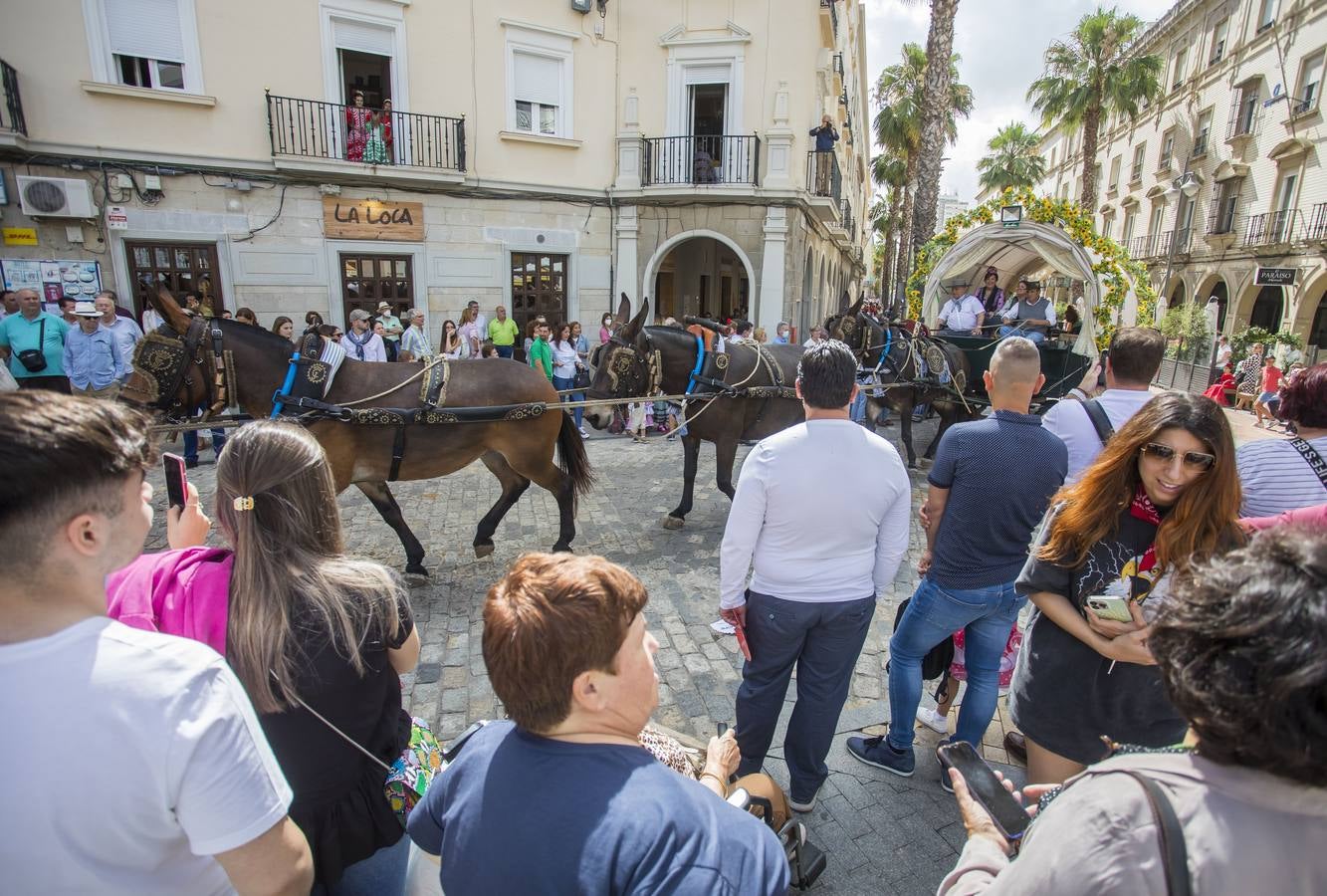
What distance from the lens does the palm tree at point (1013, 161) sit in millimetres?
37125

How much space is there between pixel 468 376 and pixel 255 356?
1468 mm

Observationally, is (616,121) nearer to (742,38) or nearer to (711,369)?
(742,38)

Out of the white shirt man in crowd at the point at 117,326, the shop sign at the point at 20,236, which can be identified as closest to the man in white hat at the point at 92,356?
→ the white shirt man in crowd at the point at 117,326

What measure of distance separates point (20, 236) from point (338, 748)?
14052mm

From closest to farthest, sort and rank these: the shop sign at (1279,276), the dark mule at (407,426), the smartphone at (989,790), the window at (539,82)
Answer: the smartphone at (989,790), the dark mule at (407,426), the window at (539,82), the shop sign at (1279,276)

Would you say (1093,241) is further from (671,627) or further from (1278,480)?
(671,627)

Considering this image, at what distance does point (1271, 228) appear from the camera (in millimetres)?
24422

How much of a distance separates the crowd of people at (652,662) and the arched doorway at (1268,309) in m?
31.2

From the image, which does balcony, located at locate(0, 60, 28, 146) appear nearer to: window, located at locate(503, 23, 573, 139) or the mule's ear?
window, located at locate(503, 23, 573, 139)

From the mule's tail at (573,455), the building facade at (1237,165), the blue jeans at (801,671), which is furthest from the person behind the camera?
the building facade at (1237,165)

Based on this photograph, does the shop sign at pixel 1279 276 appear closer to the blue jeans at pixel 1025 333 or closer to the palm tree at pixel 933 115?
the palm tree at pixel 933 115

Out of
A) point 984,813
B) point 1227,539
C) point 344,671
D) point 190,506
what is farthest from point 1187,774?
point 190,506

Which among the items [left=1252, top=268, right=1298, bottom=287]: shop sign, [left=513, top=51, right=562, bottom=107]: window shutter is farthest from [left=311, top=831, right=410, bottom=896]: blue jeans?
Answer: [left=1252, top=268, right=1298, bottom=287]: shop sign

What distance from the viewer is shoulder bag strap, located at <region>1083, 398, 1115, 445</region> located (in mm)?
3248
